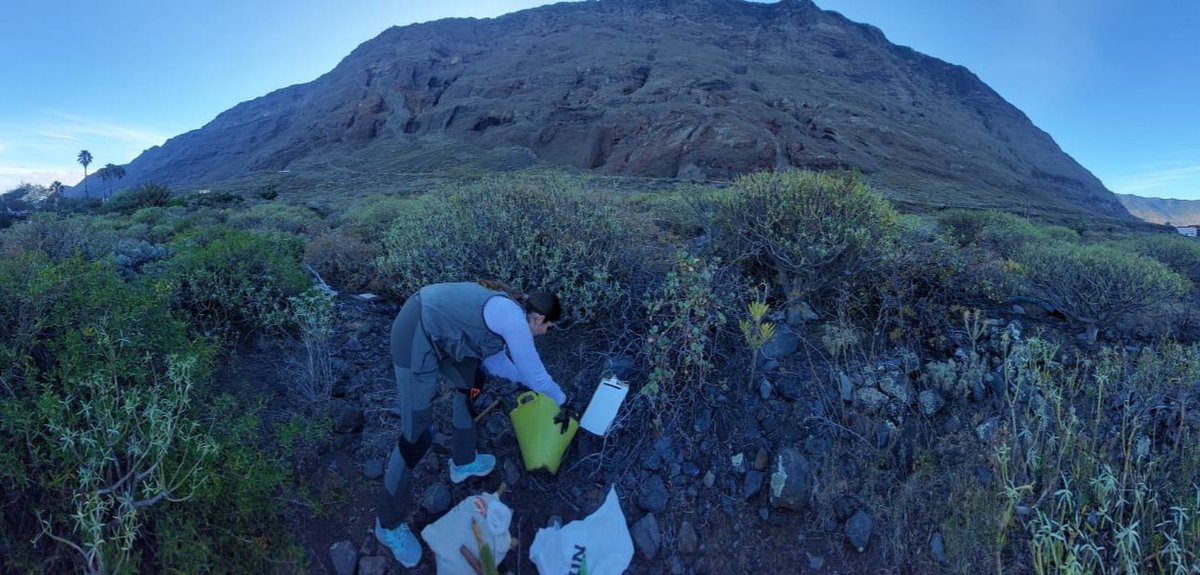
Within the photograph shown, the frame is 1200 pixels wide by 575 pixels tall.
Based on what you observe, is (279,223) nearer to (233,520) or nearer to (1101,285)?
(233,520)

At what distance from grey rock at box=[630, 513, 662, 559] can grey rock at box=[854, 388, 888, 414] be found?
1.29 m

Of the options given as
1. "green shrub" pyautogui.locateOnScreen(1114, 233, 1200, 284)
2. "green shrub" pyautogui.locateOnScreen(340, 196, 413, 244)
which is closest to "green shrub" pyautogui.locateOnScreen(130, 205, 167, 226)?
"green shrub" pyautogui.locateOnScreen(340, 196, 413, 244)

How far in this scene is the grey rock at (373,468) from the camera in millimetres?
2938

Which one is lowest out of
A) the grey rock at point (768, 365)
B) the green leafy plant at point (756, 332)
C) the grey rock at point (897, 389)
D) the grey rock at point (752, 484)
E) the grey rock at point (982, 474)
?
the grey rock at point (752, 484)

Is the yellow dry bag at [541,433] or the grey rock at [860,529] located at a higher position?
the yellow dry bag at [541,433]

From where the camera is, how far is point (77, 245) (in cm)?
520

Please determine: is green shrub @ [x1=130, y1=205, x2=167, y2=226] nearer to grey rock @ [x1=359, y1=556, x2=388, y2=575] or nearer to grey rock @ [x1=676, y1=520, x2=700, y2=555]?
grey rock @ [x1=359, y1=556, x2=388, y2=575]

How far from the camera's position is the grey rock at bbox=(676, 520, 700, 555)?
2.69m

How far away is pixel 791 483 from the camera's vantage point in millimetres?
2768

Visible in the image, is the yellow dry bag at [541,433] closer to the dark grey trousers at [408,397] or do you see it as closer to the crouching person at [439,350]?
the crouching person at [439,350]

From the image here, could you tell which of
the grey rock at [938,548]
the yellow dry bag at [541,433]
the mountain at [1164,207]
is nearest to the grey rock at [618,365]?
the yellow dry bag at [541,433]

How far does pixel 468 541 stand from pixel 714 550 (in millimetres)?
1137

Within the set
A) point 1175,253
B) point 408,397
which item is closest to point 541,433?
point 408,397

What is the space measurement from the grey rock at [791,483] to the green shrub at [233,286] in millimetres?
3105
